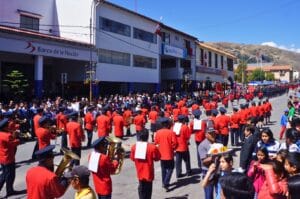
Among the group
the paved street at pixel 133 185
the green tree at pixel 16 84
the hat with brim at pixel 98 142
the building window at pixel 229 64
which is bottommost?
the paved street at pixel 133 185

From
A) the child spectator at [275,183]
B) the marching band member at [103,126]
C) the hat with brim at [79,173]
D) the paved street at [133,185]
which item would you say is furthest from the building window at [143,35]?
the child spectator at [275,183]

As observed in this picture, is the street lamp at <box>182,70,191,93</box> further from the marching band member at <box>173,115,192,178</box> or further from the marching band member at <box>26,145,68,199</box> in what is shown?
the marching band member at <box>26,145,68,199</box>

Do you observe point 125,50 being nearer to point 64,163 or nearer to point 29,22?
point 29,22

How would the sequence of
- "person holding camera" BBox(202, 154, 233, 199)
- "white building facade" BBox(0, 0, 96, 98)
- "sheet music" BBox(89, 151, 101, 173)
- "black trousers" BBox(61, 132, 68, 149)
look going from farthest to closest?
"white building facade" BBox(0, 0, 96, 98)
"black trousers" BBox(61, 132, 68, 149)
"sheet music" BBox(89, 151, 101, 173)
"person holding camera" BBox(202, 154, 233, 199)

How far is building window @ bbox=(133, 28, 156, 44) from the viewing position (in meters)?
40.5

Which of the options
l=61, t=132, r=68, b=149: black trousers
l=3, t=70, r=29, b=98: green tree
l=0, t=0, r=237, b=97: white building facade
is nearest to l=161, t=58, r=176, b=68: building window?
l=0, t=0, r=237, b=97: white building facade

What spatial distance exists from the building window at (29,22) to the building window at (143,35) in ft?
33.7

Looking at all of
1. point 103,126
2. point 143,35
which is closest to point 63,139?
point 103,126

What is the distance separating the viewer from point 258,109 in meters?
20.9

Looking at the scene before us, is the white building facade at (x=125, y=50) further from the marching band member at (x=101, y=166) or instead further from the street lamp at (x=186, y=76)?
the marching band member at (x=101, y=166)

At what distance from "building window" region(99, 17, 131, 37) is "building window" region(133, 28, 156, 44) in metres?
1.45

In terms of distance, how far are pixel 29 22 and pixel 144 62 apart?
43.7 ft

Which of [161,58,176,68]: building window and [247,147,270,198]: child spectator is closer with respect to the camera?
[247,147,270,198]: child spectator

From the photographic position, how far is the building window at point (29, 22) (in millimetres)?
31652
